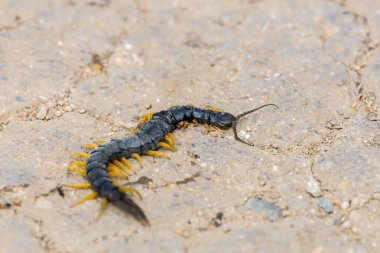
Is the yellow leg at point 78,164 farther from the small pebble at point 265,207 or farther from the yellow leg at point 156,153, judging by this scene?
the small pebble at point 265,207

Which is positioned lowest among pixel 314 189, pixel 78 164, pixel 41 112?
pixel 41 112

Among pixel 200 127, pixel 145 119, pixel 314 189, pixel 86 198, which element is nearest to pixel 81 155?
pixel 86 198

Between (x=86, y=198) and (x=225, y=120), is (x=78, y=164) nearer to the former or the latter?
(x=86, y=198)

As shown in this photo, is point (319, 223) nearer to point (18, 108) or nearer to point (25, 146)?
point (25, 146)

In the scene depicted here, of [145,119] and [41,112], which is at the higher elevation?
[145,119]

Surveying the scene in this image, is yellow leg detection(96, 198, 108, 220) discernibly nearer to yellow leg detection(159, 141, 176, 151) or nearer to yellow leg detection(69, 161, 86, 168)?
yellow leg detection(69, 161, 86, 168)

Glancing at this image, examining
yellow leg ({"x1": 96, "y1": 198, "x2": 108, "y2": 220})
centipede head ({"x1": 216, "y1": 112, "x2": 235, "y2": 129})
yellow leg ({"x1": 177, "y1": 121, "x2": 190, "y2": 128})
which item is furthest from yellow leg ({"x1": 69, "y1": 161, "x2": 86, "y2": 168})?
centipede head ({"x1": 216, "y1": 112, "x2": 235, "y2": 129})
